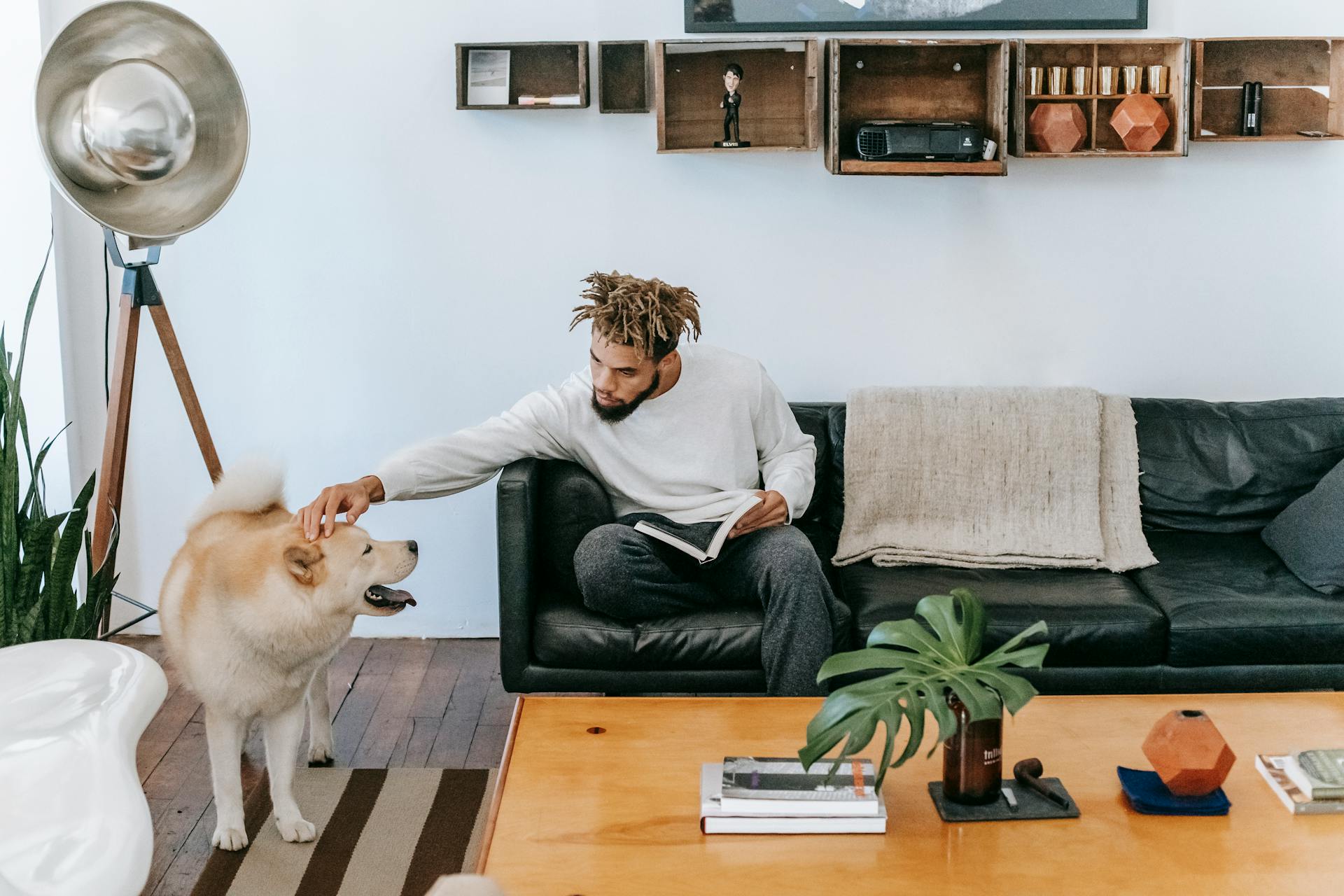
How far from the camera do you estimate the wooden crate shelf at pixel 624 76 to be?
3.12m

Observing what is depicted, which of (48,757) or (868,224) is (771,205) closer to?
(868,224)

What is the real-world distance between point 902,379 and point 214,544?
182cm

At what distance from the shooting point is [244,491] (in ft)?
7.86

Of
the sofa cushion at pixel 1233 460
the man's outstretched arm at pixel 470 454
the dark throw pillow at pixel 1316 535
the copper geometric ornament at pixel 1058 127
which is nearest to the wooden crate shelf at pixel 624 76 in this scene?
the man's outstretched arm at pixel 470 454

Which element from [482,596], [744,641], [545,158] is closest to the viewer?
[744,641]

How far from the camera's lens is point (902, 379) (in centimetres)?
331

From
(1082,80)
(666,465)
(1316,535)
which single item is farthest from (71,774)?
(1082,80)

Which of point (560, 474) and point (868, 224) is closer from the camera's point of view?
point (560, 474)

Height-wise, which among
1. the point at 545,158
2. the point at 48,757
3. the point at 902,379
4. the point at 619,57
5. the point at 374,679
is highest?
the point at 619,57

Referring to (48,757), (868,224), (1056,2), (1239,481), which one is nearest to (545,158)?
(868,224)

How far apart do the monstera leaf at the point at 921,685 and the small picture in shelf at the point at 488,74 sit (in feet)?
6.54

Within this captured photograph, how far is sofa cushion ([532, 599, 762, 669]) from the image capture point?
97.7 inches

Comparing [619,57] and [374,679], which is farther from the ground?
[619,57]

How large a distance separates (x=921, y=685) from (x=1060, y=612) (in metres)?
1.06
